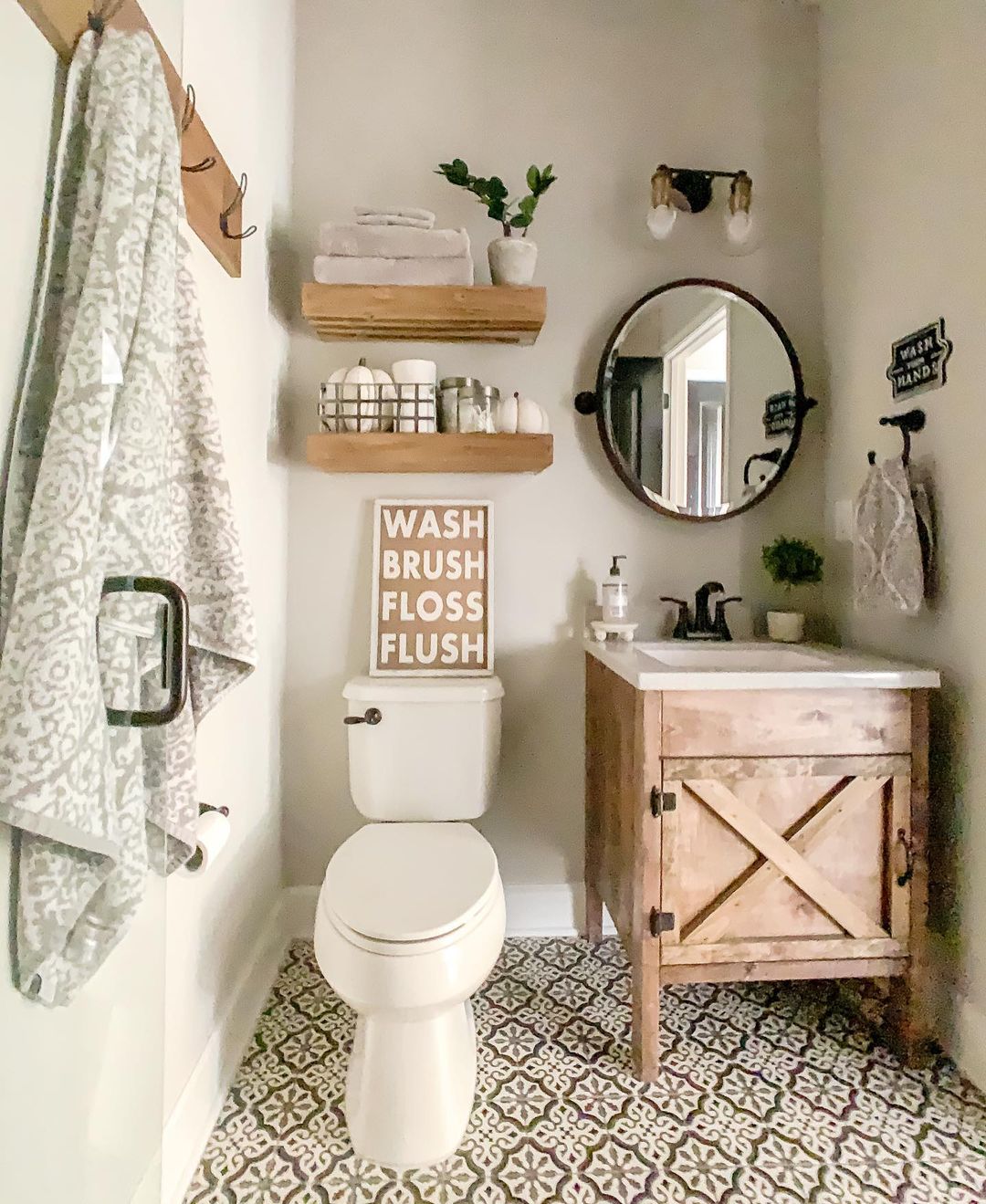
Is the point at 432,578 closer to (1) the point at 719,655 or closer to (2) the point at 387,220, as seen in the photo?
(1) the point at 719,655

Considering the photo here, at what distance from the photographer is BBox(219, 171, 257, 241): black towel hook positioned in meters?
1.42

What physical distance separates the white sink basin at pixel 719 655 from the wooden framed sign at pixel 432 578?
458 mm

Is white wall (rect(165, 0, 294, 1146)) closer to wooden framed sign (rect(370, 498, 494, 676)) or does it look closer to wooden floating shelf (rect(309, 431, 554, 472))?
wooden floating shelf (rect(309, 431, 554, 472))

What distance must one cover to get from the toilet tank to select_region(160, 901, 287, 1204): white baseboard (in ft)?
1.39

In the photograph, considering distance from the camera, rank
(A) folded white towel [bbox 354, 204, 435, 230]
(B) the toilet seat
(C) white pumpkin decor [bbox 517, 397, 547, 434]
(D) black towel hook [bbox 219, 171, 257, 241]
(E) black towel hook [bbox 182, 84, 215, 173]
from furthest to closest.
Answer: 1. (C) white pumpkin decor [bbox 517, 397, 547, 434]
2. (A) folded white towel [bbox 354, 204, 435, 230]
3. (D) black towel hook [bbox 219, 171, 257, 241]
4. (B) the toilet seat
5. (E) black towel hook [bbox 182, 84, 215, 173]

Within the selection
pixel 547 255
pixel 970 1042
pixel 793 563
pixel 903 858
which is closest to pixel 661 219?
pixel 547 255

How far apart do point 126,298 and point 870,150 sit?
1894 mm

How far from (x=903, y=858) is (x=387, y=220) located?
5.90 feet

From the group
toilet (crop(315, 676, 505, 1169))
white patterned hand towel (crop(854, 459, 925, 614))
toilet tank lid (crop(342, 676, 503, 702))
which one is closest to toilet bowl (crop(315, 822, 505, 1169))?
toilet (crop(315, 676, 505, 1169))

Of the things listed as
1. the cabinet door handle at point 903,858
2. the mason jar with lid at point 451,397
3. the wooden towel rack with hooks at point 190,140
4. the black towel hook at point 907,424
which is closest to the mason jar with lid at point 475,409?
the mason jar with lid at point 451,397

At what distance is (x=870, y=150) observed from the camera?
1854mm

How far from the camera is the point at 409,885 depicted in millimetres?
1394

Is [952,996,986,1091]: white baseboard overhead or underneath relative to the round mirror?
A: underneath

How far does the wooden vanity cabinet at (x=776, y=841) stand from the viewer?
1.48 metres
